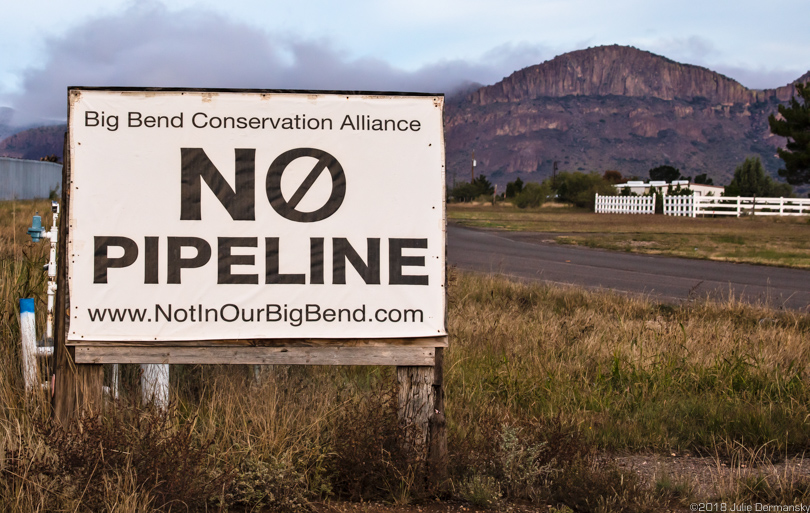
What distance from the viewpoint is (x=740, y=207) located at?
47031 millimetres

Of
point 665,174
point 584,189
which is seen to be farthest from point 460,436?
point 665,174

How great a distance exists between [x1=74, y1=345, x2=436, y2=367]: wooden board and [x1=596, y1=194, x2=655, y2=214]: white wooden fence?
55.3 m

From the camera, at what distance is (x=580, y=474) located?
370 cm

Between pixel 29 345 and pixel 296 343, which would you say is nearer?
pixel 296 343

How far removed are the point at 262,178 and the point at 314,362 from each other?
103cm

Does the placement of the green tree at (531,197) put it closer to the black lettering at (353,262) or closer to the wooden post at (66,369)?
the black lettering at (353,262)

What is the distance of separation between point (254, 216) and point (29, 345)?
168 cm

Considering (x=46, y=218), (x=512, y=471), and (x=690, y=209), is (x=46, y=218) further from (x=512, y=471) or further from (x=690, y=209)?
(x=690, y=209)

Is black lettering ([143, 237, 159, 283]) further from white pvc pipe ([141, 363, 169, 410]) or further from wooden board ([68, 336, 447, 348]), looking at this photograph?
white pvc pipe ([141, 363, 169, 410])

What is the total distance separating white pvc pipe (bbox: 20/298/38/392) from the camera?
4.04 meters

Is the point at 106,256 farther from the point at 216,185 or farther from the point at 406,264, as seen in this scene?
the point at 406,264

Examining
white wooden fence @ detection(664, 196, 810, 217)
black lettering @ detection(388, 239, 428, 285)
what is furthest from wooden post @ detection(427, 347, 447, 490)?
white wooden fence @ detection(664, 196, 810, 217)

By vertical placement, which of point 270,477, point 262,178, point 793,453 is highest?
point 262,178

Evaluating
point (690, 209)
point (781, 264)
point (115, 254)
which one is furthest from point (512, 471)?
point (690, 209)
